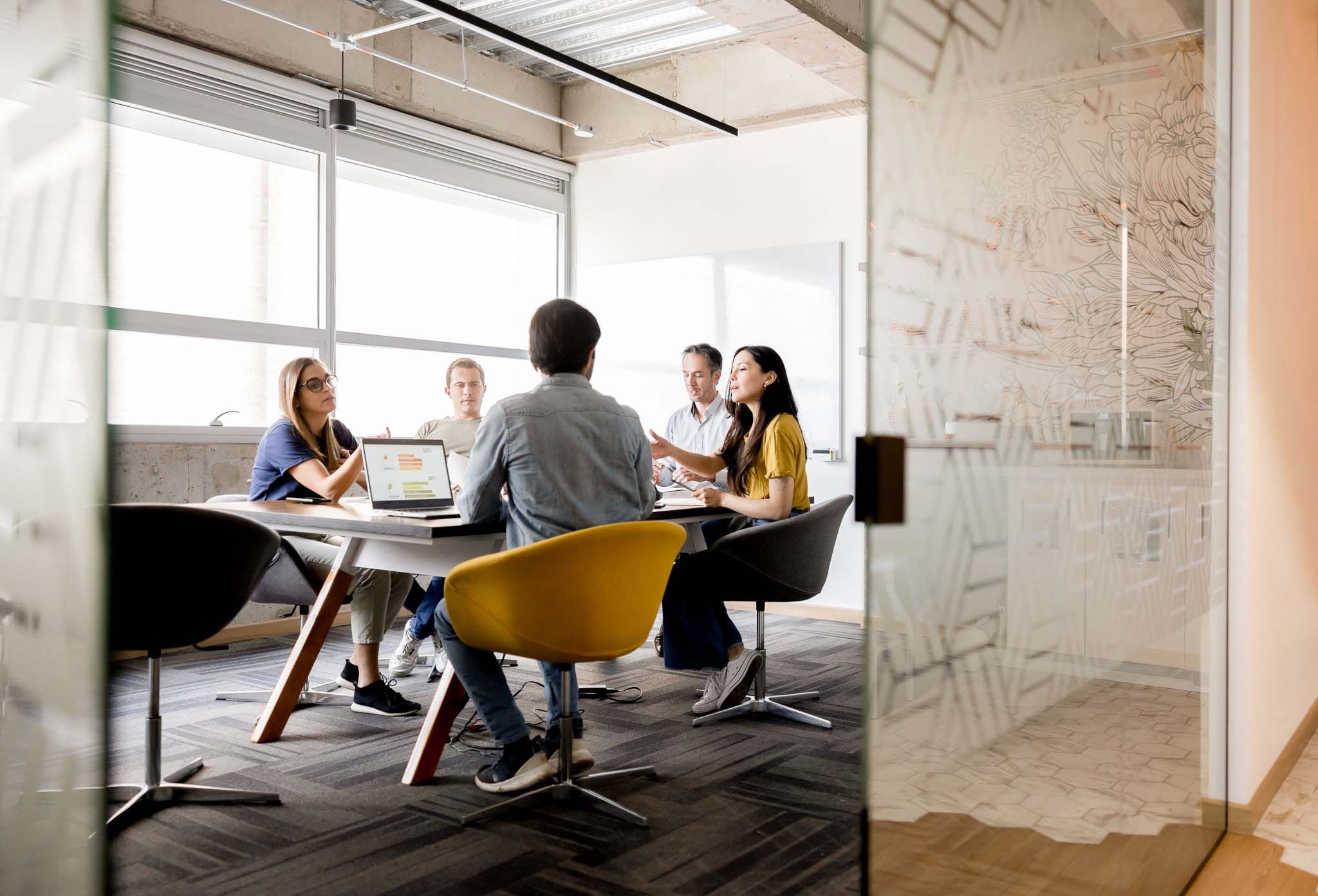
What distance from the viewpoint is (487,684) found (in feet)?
10.4

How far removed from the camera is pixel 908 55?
159 centimetres

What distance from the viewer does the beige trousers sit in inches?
160

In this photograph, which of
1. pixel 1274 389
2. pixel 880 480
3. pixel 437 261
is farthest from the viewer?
pixel 437 261

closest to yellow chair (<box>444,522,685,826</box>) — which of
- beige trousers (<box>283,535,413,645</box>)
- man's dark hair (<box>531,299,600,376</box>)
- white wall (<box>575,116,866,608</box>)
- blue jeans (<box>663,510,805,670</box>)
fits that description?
man's dark hair (<box>531,299,600,376</box>)

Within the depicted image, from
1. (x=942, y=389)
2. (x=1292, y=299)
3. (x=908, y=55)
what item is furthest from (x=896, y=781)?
(x=1292, y=299)

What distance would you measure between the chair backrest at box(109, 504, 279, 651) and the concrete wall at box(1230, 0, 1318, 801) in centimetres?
261

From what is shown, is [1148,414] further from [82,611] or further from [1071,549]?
[82,611]

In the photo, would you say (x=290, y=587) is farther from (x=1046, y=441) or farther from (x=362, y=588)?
(x=1046, y=441)

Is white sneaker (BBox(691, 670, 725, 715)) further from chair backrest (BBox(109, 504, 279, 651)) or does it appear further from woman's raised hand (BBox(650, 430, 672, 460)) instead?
chair backrest (BBox(109, 504, 279, 651))

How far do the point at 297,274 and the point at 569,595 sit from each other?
4.11 metres

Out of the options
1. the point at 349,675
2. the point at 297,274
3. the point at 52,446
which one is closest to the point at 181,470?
the point at 297,274

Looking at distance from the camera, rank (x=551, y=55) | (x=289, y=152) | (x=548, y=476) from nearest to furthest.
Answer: (x=548, y=476) < (x=551, y=55) < (x=289, y=152)

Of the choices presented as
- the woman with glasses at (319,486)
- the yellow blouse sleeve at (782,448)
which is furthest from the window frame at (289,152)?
the yellow blouse sleeve at (782,448)

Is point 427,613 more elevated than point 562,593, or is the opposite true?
point 562,593
